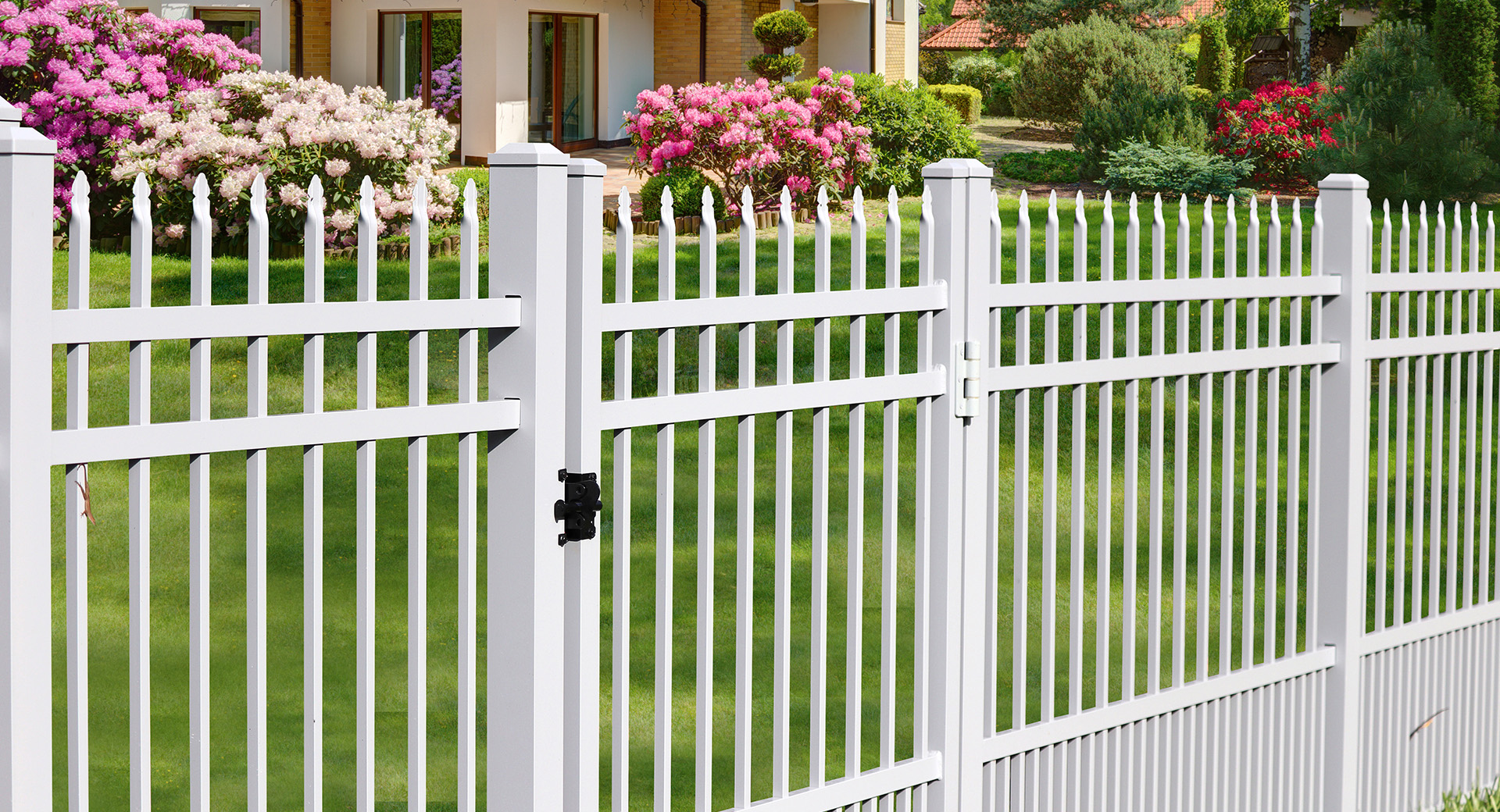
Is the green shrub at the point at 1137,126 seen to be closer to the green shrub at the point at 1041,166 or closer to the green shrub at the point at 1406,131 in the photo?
the green shrub at the point at 1041,166

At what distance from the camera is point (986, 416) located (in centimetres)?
387

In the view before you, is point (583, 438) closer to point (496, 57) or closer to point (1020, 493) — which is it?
point (1020, 493)

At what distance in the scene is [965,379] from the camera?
377 centimetres

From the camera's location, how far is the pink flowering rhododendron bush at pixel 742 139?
14227mm

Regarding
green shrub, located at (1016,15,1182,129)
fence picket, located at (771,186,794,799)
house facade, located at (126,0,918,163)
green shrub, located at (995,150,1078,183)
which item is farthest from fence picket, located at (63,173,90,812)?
green shrub, located at (1016,15,1182,129)

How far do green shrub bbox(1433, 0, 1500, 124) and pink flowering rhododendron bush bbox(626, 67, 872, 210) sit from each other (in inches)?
274

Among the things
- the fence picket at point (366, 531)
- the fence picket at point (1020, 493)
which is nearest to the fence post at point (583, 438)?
the fence picket at point (366, 531)

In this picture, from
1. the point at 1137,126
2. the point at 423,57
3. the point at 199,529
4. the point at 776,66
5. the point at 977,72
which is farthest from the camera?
the point at 977,72

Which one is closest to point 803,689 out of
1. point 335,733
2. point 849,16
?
point 335,733

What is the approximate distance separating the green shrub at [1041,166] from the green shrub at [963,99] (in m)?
8.42

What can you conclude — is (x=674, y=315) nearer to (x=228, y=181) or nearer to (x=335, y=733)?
(x=335, y=733)

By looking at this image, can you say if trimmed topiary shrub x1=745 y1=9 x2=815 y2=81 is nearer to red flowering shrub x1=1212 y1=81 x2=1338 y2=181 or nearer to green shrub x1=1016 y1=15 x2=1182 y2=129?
green shrub x1=1016 y1=15 x2=1182 y2=129

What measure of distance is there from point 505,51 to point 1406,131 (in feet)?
39.6

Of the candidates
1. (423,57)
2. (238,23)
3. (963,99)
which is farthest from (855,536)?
(963,99)
